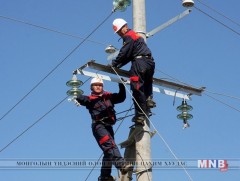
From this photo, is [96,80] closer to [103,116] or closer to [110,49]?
[103,116]

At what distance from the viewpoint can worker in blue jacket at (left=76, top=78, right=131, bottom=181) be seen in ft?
31.1

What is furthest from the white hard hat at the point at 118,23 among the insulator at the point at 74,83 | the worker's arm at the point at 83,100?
the worker's arm at the point at 83,100

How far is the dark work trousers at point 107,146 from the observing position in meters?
9.24

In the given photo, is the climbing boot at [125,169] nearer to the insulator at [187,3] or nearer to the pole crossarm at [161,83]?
the pole crossarm at [161,83]

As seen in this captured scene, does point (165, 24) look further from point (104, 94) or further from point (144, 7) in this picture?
point (104, 94)

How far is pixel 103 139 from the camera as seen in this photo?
9.49 m

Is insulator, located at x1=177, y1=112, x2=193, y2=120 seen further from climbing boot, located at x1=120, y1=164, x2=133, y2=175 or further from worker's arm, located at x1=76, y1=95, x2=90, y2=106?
climbing boot, located at x1=120, y1=164, x2=133, y2=175

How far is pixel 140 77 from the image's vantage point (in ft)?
30.9

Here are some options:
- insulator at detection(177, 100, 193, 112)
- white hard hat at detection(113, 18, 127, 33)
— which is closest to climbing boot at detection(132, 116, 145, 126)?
white hard hat at detection(113, 18, 127, 33)

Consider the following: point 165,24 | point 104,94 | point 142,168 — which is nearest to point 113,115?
point 104,94

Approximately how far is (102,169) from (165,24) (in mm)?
2493

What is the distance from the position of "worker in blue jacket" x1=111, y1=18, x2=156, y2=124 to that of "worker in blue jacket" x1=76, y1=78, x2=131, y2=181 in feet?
1.31

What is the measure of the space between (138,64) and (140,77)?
19 centimetres

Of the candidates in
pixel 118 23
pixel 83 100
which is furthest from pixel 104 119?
pixel 118 23
